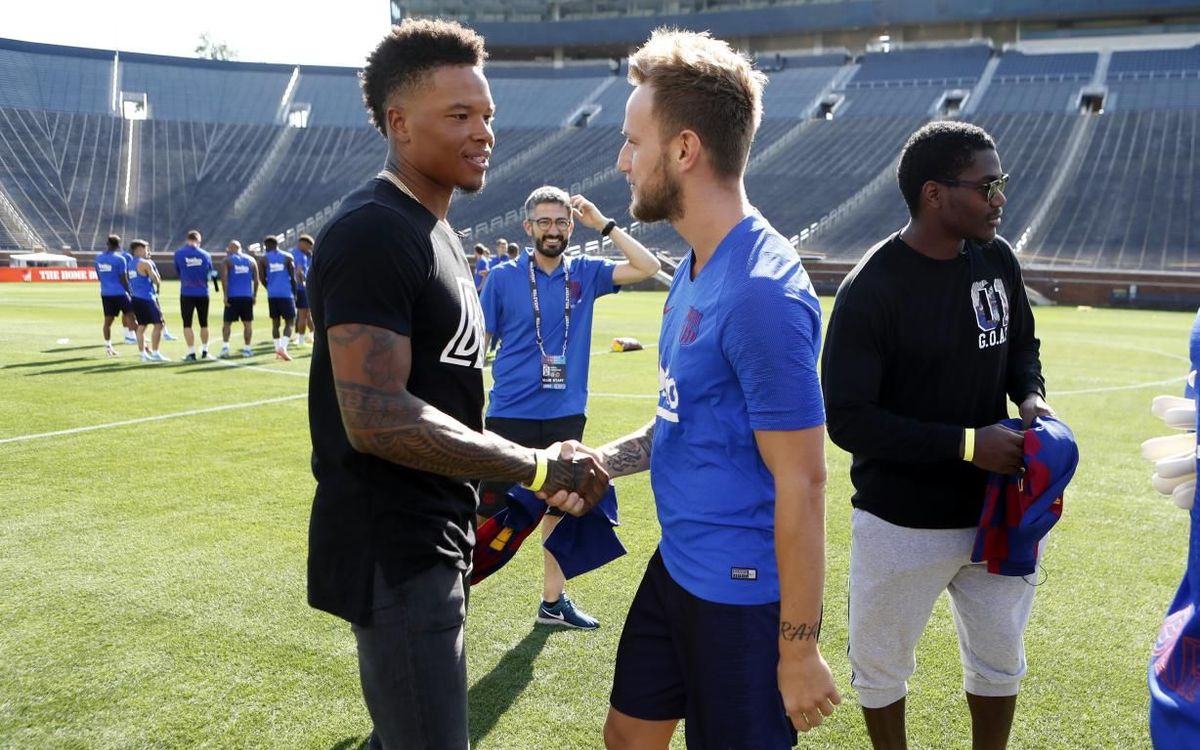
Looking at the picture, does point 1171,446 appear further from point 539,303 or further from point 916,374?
point 539,303

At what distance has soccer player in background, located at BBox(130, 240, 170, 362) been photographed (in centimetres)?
1586

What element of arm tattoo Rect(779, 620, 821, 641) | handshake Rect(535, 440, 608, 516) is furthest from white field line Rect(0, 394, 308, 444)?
arm tattoo Rect(779, 620, 821, 641)

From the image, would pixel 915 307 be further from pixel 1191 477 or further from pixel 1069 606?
pixel 1069 606

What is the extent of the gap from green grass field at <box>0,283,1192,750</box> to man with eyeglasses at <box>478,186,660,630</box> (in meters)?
1.06

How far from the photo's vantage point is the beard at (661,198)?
246cm

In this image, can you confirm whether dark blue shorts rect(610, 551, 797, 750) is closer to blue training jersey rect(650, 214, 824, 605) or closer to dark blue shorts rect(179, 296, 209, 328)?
blue training jersey rect(650, 214, 824, 605)

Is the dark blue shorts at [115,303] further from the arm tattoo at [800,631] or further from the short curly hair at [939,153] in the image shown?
the arm tattoo at [800,631]

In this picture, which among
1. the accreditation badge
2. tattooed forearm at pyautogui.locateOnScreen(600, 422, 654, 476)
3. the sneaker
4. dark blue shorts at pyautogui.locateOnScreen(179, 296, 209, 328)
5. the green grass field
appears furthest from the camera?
dark blue shorts at pyautogui.locateOnScreen(179, 296, 209, 328)

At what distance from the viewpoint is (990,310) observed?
10.8 ft

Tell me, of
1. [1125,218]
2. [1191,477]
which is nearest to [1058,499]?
[1191,477]

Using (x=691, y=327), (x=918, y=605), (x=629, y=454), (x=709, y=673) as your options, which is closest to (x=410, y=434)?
(x=691, y=327)

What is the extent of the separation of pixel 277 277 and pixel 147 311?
2.32 m

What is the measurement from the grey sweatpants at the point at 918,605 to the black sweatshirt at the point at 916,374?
87 mm

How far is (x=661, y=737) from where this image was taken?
104 inches
